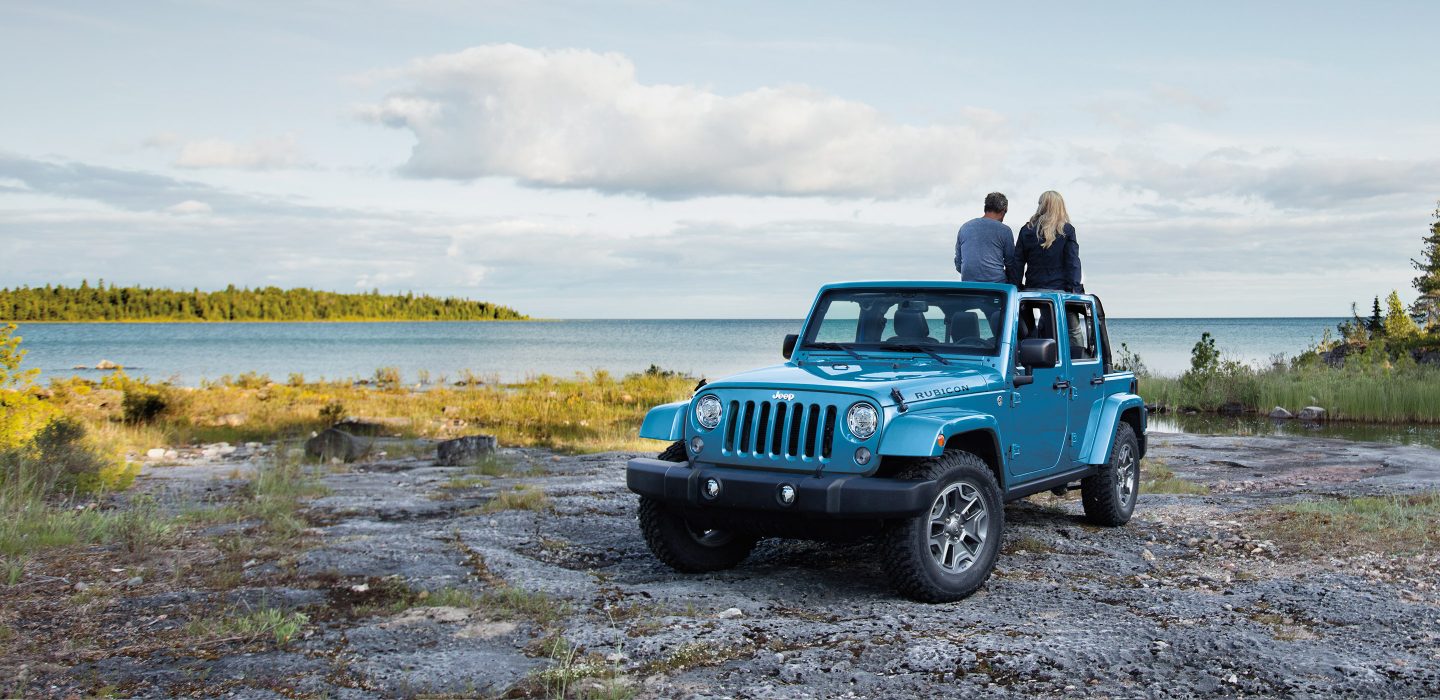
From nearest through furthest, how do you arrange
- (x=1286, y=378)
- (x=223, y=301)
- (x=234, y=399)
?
(x=1286, y=378) → (x=234, y=399) → (x=223, y=301)

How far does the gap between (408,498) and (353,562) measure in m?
3.20

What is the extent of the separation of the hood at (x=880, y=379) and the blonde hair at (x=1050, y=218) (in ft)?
8.11

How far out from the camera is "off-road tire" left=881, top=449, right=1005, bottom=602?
18.3ft

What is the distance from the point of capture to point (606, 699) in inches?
165

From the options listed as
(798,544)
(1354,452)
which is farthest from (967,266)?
(1354,452)

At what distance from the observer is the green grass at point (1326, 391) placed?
1945 cm

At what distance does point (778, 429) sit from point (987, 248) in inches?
135

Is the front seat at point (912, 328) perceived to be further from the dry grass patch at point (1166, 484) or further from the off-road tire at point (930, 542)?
the dry grass patch at point (1166, 484)

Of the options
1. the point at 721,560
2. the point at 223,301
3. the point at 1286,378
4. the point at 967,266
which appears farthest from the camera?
the point at 223,301

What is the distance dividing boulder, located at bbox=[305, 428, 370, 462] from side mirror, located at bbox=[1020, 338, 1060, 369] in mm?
10342

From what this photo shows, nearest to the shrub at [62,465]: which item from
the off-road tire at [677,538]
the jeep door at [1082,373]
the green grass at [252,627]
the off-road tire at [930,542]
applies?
the green grass at [252,627]

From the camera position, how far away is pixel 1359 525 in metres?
7.91

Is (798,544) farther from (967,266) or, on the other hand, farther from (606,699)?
(606,699)

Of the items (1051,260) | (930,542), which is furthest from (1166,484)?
(930,542)
